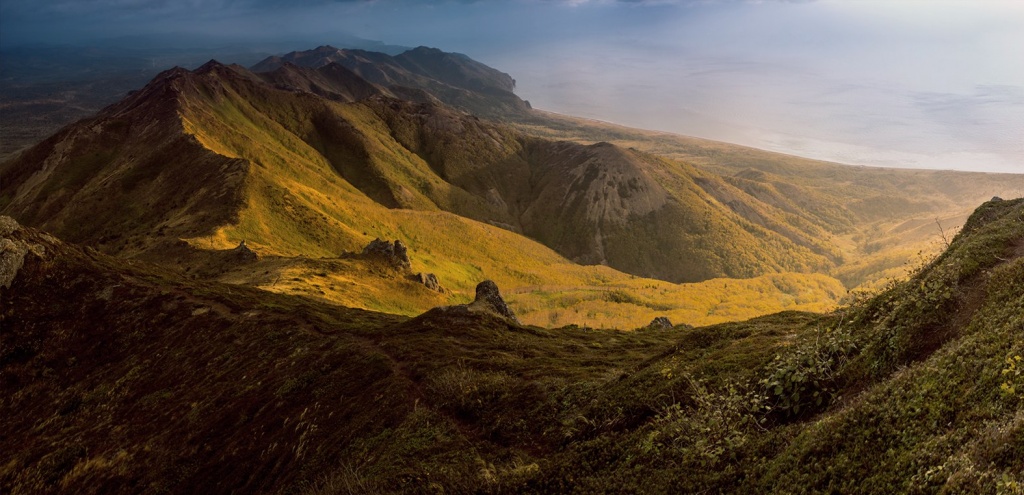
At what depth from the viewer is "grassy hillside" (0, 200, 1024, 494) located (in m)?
8.73

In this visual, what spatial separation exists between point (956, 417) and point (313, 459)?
17498 mm

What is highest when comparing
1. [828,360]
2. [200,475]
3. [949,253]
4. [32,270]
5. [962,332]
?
[949,253]

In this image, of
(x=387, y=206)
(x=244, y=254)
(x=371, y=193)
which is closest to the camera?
(x=244, y=254)

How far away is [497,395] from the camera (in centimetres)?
1773

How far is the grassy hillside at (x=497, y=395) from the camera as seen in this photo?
873 cm

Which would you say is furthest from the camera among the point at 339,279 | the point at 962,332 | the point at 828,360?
the point at 339,279

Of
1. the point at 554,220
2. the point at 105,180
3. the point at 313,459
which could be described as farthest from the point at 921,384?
the point at 554,220

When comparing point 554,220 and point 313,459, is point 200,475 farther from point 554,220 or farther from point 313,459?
point 554,220

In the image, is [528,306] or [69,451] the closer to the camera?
[69,451]

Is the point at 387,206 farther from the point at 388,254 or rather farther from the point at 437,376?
the point at 437,376

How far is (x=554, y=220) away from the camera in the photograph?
16075 centimetres

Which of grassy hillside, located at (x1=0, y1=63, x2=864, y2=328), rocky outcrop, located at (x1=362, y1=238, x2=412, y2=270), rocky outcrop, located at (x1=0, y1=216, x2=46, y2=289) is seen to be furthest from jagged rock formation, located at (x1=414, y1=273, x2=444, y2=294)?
rocky outcrop, located at (x1=0, y1=216, x2=46, y2=289)

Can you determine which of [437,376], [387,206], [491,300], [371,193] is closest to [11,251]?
[437,376]

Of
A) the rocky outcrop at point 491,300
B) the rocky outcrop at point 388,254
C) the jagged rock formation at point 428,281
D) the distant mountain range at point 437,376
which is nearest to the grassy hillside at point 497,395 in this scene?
the distant mountain range at point 437,376
